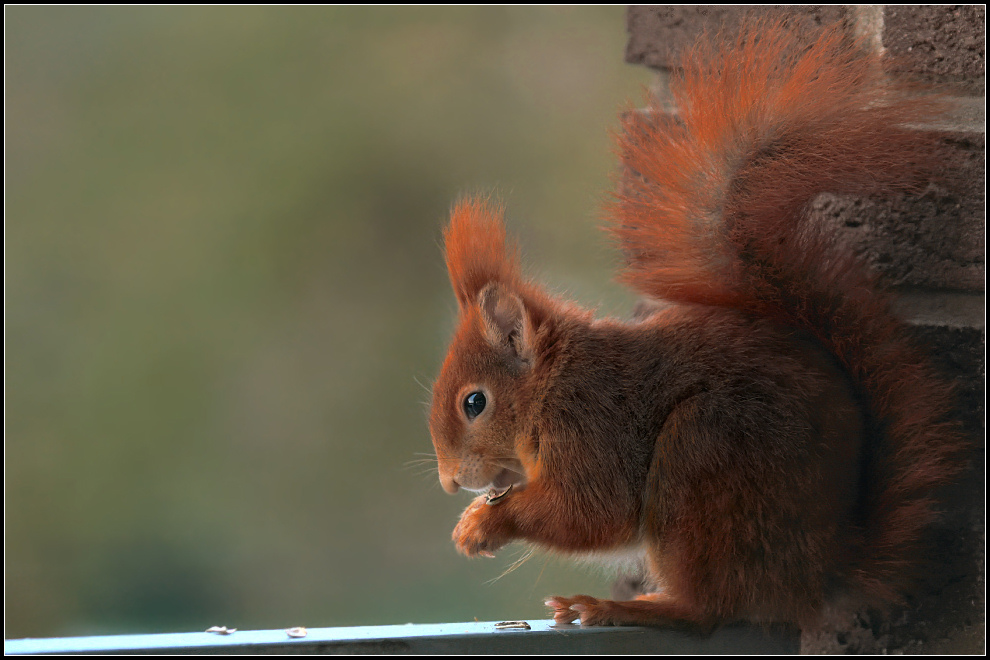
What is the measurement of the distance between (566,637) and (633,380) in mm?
242

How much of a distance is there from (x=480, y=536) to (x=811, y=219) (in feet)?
1.44

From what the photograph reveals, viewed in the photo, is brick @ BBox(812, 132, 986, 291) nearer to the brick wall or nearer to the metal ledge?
the brick wall

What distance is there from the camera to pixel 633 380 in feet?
2.73

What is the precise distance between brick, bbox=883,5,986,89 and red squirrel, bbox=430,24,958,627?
0.04 m

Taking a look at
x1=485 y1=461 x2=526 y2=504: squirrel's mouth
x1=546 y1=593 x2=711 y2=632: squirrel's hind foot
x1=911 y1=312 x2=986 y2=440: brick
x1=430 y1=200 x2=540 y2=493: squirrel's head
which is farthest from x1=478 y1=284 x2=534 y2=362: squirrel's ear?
x1=911 y1=312 x2=986 y2=440: brick

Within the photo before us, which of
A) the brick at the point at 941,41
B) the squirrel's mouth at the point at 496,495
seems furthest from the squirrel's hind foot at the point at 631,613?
the brick at the point at 941,41

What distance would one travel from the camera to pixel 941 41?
84 centimetres

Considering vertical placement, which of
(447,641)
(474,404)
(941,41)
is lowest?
(447,641)

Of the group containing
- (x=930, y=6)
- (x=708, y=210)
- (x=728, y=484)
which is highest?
(x=930, y=6)

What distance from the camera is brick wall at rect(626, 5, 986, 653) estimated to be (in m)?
0.77

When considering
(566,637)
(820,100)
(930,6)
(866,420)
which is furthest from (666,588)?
(930,6)

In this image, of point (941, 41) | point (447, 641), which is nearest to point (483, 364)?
point (447, 641)

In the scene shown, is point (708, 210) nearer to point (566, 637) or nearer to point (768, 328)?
point (768, 328)

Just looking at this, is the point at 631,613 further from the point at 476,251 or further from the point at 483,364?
the point at 476,251
